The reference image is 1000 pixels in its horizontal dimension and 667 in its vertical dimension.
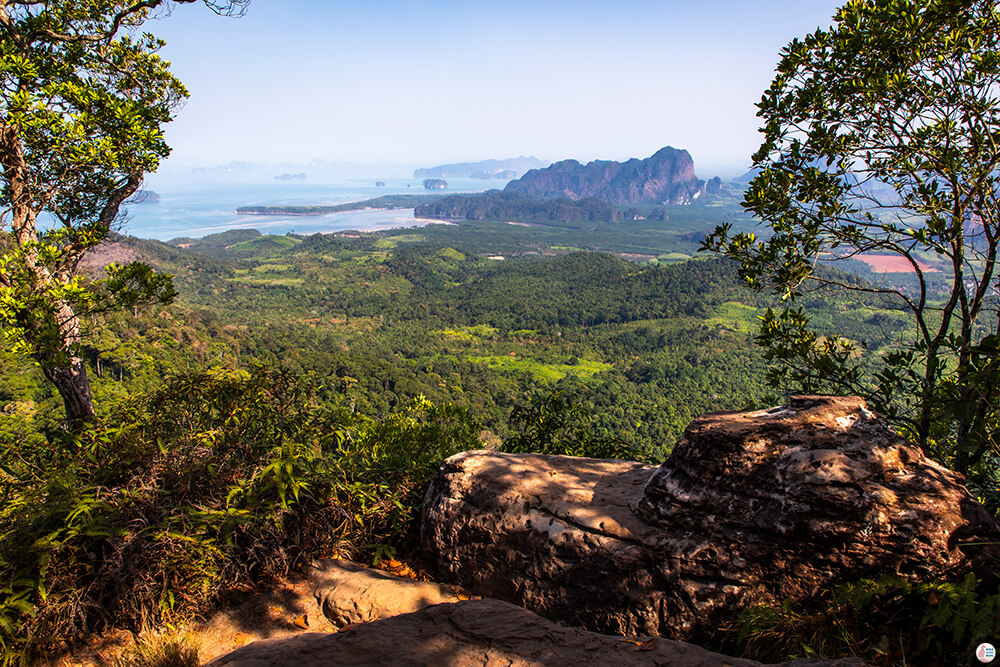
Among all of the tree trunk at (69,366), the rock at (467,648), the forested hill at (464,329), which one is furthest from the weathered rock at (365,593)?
the tree trunk at (69,366)

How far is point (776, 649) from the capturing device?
281 cm

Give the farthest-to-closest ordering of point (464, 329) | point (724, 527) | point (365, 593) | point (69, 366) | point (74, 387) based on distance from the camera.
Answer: point (464, 329) < point (74, 387) < point (69, 366) < point (365, 593) < point (724, 527)

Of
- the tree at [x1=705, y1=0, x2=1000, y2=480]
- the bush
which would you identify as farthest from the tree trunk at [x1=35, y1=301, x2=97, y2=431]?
the tree at [x1=705, y1=0, x2=1000, y2=480]

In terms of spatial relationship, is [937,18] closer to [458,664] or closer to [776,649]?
[776,649]

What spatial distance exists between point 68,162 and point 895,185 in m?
7.93

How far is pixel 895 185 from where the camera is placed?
4176mm

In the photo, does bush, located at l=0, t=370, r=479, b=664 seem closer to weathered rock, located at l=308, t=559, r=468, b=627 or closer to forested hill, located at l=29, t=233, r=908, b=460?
weathered rock, located at l=308, t=559, r=468, b=627

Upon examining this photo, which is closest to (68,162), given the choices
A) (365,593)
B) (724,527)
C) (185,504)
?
(185,504)

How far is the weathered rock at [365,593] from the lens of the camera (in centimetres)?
334

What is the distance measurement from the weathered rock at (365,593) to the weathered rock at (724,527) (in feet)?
1.14


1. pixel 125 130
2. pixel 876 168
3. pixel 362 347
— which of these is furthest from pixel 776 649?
pixel 362 347

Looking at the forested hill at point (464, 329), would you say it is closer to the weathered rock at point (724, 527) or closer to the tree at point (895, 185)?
the weathered rock at point (724, 527)

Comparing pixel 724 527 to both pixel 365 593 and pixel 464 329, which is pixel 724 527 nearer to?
pixel 365 593

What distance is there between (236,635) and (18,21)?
19.7ft
